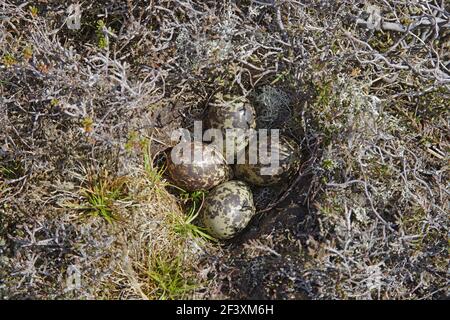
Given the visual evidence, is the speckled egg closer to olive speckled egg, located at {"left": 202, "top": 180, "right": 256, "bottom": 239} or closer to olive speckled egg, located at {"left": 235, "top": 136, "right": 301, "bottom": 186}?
olive speckled egg, located at {"left": 235, "top": 136, "right": 301, "bottom": 186}

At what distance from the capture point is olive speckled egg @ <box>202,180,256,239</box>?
11.6 feet

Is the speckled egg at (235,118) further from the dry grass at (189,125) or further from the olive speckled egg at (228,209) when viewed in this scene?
the olive speckled egg at (228,209)

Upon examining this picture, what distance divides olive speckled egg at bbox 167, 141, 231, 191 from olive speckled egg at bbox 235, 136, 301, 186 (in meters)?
0.13

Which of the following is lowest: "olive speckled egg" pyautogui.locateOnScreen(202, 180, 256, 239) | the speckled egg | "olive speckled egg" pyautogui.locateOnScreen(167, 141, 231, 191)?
"olive speckled egg" pyautogui.locateOnScreen(202, 180, 256, 239)

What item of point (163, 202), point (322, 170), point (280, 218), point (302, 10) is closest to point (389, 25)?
point (302, 10)

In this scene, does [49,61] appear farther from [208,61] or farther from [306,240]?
[306,240]

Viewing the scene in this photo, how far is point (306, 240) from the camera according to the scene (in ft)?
10.9

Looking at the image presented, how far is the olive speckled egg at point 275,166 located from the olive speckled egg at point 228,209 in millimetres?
94

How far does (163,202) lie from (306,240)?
914 millimetres

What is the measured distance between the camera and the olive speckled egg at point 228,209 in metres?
3.54

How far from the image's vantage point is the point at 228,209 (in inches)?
139

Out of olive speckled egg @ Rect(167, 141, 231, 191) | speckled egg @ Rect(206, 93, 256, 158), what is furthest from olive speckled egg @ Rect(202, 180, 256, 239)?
speckled egg @ Rect(206, 93, 256, 158)

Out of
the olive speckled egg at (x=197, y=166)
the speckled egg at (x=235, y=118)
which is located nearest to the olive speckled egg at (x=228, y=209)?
the olive speckled egg at (x=197, y=166)

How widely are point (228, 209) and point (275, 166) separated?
0.38 meters
